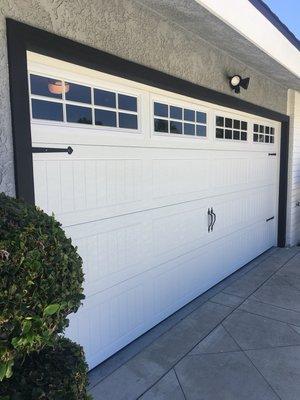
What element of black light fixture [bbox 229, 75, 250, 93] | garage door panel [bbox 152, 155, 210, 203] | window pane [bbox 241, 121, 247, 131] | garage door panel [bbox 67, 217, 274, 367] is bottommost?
garage door panel [bbox 67, 217, 274, 367]

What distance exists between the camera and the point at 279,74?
5648 mm

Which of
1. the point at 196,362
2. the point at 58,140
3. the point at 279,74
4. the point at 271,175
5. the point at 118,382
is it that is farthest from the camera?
the point at 271,175

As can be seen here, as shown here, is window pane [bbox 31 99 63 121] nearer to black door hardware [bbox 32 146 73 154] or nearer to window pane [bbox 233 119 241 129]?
black door hardware [bbox 32 146 73 154]

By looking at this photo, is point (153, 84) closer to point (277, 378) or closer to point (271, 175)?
point (277, 378)

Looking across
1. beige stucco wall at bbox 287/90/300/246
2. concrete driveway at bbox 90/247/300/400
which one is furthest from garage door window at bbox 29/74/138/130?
beige stucco wall at bbox 287/90/300/246

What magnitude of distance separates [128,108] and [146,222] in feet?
3.83

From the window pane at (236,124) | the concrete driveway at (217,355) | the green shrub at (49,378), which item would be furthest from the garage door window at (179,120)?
the green shrub at (49,378)

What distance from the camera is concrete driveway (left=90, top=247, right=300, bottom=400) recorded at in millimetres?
2939

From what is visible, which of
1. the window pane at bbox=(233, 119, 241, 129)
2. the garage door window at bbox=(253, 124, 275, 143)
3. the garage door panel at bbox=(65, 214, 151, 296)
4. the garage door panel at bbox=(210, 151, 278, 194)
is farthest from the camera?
the garage door window at bbox=(253, 124, 275, 143)

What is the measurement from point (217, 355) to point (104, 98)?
2.59 metres

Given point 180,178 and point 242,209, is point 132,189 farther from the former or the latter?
point 242,209

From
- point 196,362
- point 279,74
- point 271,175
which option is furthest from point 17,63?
point 271,175

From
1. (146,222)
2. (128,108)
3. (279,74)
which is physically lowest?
(146,222)

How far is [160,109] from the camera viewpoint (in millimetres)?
3857
